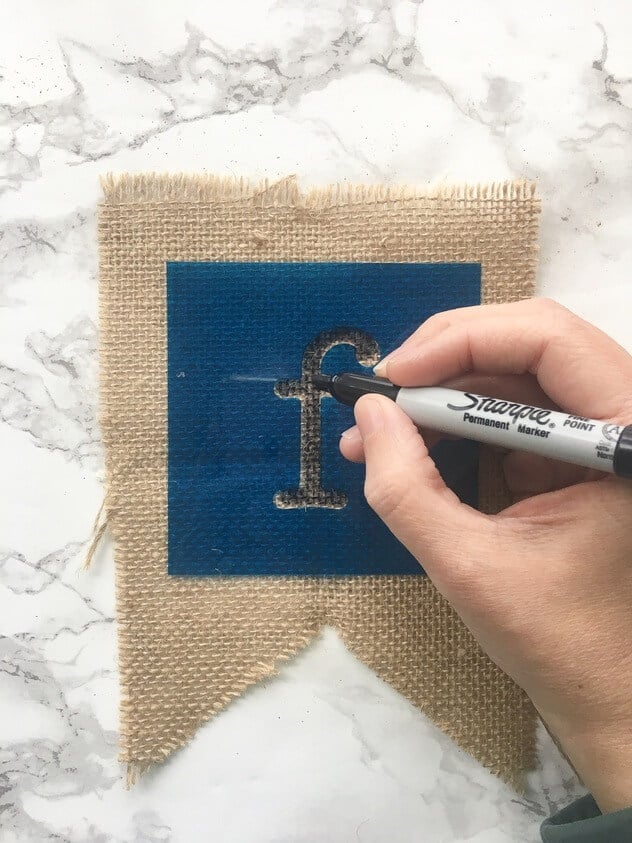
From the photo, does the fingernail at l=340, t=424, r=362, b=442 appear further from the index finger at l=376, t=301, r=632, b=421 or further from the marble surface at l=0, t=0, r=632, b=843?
the marble surface at l=0, t=0, r=632, b=843

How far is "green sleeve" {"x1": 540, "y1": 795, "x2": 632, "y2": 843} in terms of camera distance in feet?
1.40

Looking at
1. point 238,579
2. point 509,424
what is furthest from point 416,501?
point 238,579

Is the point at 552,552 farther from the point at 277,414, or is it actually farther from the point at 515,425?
the point at 277,414

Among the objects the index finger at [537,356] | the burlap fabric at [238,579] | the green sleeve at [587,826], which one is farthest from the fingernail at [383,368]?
the green sleeve at [587,826]

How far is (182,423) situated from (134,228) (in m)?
0.17

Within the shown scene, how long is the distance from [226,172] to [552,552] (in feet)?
1.30

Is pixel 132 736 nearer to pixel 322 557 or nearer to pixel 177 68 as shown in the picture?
pixel 322 557

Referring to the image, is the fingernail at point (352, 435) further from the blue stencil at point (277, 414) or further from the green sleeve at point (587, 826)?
the green sleeve at point (587, 826)

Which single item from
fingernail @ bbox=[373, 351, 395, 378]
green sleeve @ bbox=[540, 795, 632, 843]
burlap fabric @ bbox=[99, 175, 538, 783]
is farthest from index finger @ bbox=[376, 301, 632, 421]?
green sleeve @ bbox=[540, 795, 632, 843]

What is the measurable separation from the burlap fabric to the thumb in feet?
0.46

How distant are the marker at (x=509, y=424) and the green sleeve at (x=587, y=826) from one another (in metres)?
0.22

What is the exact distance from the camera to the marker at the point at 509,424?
16.4 inches

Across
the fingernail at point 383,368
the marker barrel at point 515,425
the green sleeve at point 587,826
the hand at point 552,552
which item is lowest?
the green sleeve at point 587,826

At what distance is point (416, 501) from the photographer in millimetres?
444
